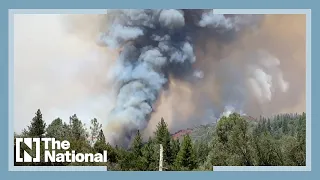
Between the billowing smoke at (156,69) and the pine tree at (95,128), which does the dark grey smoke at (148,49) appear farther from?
the pine tree at (95,128)

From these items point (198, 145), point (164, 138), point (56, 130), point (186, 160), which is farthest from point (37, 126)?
point (198, 145)

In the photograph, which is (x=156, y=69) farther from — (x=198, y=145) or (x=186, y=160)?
(x=186, y=160)

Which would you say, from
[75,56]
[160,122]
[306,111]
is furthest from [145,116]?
[306,111]

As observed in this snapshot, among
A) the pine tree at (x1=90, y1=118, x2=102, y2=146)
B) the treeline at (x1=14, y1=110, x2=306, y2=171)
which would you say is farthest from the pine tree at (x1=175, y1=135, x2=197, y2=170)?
the pine tree at (x1=90, y1=118, x2=102, y2=146)

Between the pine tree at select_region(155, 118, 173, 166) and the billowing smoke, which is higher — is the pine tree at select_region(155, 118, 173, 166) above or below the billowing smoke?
below

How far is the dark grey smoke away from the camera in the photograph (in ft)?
43.9

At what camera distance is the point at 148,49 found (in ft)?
43.9

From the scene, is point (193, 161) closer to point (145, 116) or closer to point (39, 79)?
point (145, 116)

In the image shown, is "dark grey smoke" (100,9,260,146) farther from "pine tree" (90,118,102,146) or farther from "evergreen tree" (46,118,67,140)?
"evergreen tree" (46,118,67,140)

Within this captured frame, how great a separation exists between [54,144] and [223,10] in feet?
10.0

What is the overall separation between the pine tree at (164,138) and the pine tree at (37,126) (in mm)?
1616

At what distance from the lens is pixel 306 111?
44.1 feet

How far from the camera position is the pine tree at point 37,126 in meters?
13.4

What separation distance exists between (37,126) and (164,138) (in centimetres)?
180
